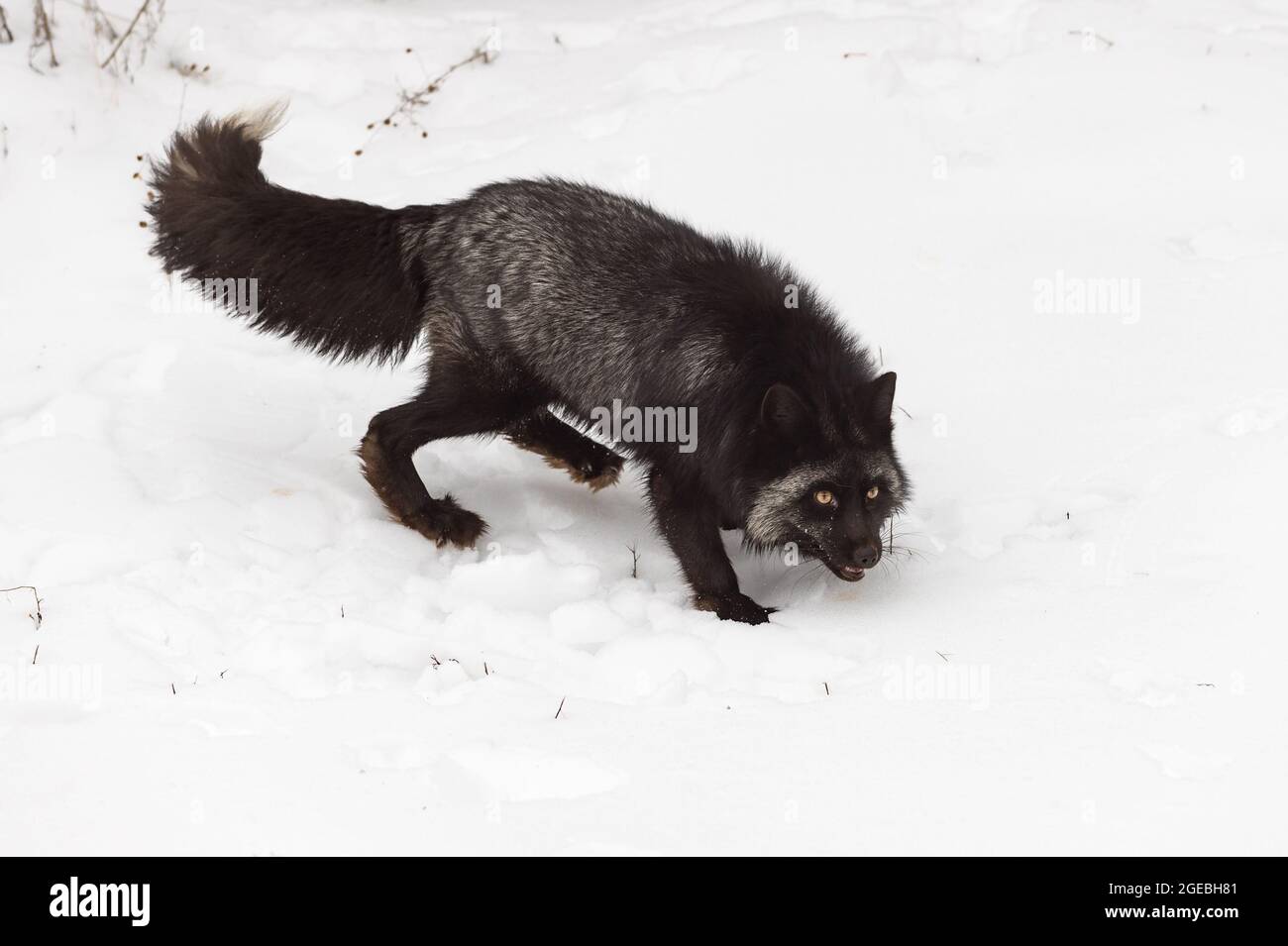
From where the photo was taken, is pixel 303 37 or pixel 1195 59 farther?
pixel 303 37

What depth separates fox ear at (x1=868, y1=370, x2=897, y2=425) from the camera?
576 centimetres

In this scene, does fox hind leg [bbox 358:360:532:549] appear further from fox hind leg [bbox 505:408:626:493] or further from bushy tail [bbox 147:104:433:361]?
fox hind leg [bbox 505:408:626:493]

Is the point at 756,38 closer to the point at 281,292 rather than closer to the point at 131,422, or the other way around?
the point at 281,292

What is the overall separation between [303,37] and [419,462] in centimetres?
479

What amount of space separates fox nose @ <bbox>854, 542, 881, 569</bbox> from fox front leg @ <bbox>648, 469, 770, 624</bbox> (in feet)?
1.68

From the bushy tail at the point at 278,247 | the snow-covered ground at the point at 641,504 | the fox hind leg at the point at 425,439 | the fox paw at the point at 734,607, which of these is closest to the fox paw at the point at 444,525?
the fox hind leg at the point at 425,439

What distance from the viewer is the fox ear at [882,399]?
576cm

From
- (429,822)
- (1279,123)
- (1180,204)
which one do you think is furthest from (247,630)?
(1279,123)

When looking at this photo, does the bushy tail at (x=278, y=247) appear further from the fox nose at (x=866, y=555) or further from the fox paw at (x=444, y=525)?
the fox nose at (x=866, y=555)

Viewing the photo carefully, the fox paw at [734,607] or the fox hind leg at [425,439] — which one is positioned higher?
the fox hind leg at [425,439]

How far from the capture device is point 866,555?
18.4 ft

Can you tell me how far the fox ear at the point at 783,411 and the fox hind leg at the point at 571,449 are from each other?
1.47 m

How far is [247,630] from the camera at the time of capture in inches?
198

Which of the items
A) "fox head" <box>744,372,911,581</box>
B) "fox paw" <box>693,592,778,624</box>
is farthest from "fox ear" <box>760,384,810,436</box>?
"fox paw" <box>693,592,778,624</box>
